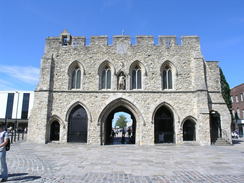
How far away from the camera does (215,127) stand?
63.5ft

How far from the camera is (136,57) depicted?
1862 cm

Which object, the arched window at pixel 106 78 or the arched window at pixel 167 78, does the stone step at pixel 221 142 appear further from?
the arched window at pixel 106 78

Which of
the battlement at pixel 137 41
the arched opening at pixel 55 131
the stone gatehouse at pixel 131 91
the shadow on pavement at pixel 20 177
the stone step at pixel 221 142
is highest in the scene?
the battlement at pixel 137 41

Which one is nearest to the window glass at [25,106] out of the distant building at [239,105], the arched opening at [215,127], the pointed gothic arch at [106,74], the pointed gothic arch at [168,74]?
the pointed gothic arch at [106,74]

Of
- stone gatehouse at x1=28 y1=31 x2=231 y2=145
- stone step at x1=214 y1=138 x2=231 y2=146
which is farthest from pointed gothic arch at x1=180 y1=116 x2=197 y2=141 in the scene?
stone step at x1=214 y1=138 x2=231 y2=146

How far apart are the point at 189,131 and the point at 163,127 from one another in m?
2.34

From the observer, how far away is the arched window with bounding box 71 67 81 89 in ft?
61.4

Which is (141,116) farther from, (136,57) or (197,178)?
(197,178)

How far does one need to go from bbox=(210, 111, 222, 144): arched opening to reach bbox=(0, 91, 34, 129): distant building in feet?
144

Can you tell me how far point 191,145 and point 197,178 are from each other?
36.7 feet

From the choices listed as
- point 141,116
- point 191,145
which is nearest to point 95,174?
point 141,116

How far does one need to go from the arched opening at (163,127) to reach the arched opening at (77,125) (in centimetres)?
630

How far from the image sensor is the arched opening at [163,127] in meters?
18.1

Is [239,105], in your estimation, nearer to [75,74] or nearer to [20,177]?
[75,74]
